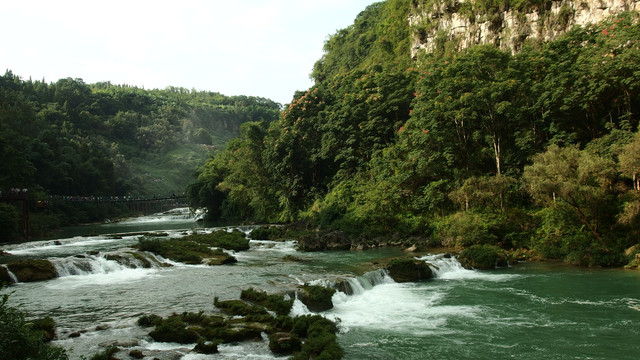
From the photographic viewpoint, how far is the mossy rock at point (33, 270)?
20125 mm

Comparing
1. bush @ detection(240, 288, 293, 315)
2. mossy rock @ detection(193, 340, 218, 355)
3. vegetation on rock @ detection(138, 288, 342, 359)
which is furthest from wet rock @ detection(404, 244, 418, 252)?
mossy rock @ detection(193, 340, 218, 355)

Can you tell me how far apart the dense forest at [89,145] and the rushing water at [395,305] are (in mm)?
28114

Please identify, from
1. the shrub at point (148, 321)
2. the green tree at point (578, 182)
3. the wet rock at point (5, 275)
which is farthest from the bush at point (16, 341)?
the green tree at point (578, 182)

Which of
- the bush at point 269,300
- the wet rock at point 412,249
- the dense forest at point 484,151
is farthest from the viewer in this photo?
the wet rock at point 412,249

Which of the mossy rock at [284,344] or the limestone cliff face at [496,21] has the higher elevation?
the limestone cliff face at [496,21]

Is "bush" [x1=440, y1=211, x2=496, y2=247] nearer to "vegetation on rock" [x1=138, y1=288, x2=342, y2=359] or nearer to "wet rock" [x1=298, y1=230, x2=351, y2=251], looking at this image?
"wet rock" [x1=298, y1=230, x2=351, y2=251]

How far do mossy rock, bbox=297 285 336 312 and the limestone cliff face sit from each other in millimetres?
29078

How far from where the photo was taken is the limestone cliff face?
32.1m

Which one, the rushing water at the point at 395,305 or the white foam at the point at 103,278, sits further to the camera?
the white foam at the point at 103,278

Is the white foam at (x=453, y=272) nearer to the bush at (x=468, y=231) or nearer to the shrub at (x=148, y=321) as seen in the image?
the bush at (x=468, y=231)

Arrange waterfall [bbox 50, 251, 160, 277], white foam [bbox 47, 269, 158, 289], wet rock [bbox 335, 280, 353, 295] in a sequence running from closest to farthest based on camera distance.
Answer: wet rock [bbox 335, 280, 353, 295], white foam [bbox 47, 269, 158, 289], waterfall [bbox 50, 251, 160, 277]

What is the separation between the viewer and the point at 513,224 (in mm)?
27000

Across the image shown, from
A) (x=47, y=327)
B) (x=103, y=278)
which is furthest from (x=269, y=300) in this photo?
(x=103, y=278)

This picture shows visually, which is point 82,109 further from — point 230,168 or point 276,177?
point 276,177
